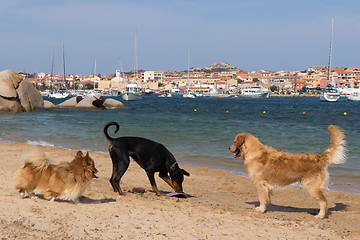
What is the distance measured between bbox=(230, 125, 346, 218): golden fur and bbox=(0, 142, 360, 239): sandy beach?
1.62 ft

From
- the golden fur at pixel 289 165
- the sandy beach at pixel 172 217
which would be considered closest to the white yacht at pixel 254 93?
the sandy beach at pixel 172 217

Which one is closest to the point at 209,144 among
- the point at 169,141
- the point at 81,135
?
the point at 169,141

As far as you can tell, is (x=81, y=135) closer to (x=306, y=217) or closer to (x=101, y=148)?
(x=101, y=148)

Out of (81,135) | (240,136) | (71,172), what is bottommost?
(81,135)

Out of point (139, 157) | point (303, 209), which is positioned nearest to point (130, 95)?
point (139, 157)

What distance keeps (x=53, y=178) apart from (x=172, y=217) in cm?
204

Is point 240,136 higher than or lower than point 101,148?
higher

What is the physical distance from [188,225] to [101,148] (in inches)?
408

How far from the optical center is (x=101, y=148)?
15.2 m

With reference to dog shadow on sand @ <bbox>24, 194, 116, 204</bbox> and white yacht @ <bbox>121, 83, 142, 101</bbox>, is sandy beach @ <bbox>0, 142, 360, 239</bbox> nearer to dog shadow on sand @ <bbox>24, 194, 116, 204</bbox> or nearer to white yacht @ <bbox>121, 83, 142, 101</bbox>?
dog shadow on sand @ <bbox>24, 194, 116, 204</bbox>

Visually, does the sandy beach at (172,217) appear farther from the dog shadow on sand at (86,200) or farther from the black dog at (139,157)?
the black dog at (139,157)

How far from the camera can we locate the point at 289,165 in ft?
22.1

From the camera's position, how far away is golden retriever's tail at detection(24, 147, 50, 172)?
6090 mm

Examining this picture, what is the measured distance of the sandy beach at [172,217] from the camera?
4.82 m
